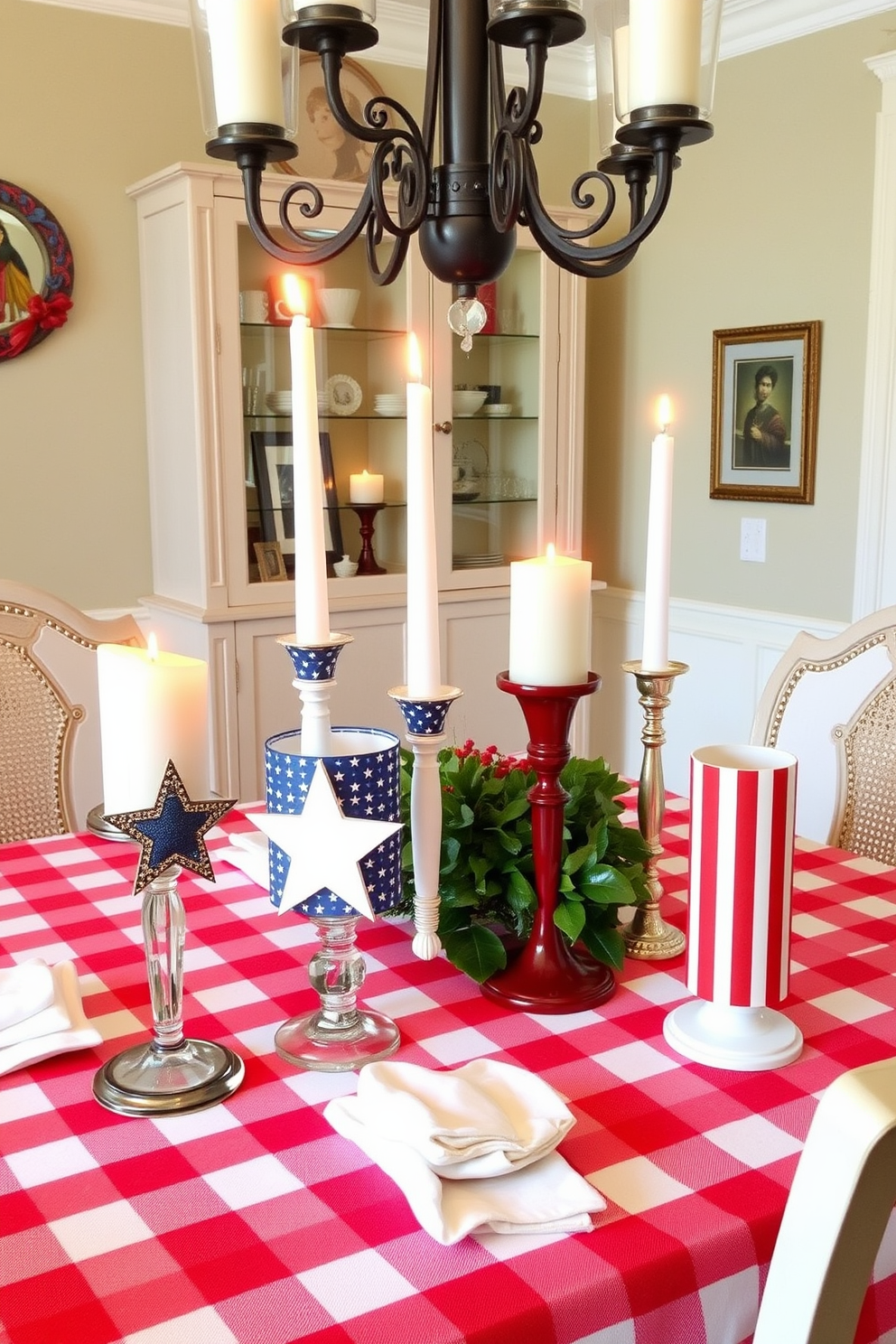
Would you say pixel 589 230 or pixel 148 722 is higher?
pixel 589 230

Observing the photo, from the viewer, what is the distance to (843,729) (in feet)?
5.75

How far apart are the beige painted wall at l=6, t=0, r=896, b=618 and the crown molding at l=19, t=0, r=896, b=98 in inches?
1.1

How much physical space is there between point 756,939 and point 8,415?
2.45 m

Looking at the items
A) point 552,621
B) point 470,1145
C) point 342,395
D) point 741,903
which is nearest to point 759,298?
point 342,395

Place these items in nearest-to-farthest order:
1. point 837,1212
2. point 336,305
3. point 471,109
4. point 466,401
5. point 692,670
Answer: point 837,1212
point 471,109
point 336,305
point 466,401
point 692,670

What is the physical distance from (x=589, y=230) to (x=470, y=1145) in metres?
0.79

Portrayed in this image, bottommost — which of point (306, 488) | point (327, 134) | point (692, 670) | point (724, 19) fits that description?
point (692, 670)

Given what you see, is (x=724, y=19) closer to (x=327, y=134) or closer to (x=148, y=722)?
(x=327, y=134)

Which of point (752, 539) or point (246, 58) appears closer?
point (246, 58)

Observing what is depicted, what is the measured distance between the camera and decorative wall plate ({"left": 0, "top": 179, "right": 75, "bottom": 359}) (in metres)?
2.86

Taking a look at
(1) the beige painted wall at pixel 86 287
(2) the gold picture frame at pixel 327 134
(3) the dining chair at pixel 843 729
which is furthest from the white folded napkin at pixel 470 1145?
(2) the gold picture frame at pixel 327 134

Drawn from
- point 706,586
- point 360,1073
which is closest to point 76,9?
point 706,586

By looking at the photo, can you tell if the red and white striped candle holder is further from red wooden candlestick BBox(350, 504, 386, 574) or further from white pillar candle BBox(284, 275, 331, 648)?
red wooden candlestick BBox(350, 504, 386, 574)

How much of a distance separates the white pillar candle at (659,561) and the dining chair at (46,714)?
0.90 meters
